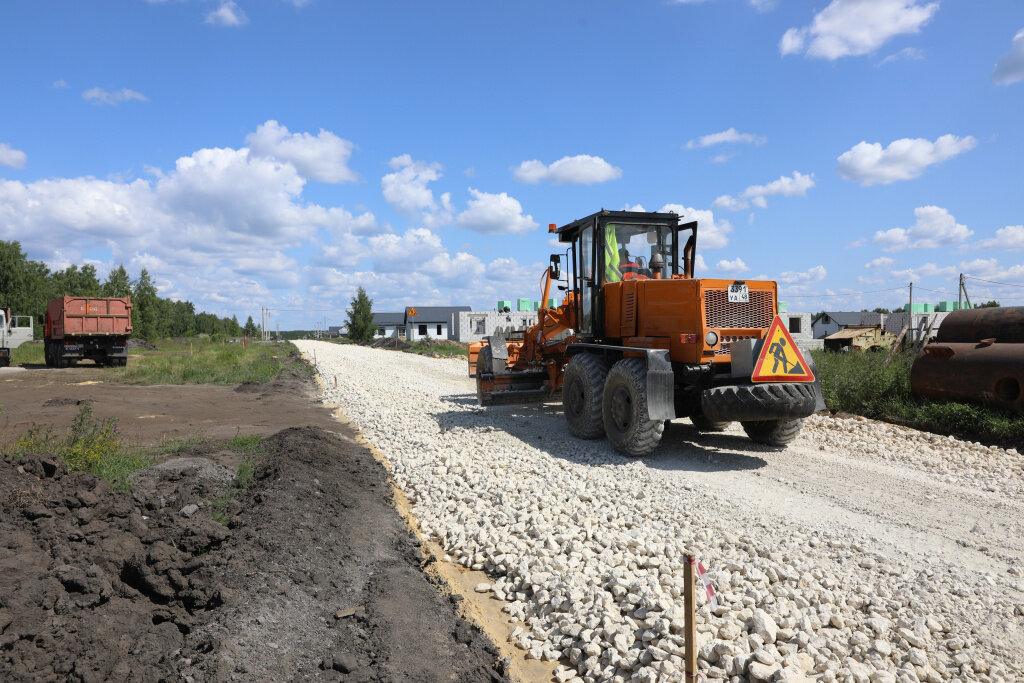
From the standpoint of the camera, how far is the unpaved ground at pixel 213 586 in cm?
326

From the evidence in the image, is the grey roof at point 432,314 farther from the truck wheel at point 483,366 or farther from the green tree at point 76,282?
the truck wheel at point 483,366

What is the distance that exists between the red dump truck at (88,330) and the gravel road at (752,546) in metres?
22.2

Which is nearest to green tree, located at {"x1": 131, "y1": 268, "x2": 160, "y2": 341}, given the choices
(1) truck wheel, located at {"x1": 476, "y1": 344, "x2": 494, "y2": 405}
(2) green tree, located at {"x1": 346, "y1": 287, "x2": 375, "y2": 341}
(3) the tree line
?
(3) the tree line

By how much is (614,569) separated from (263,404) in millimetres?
11160

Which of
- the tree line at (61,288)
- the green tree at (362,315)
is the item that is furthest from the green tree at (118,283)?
the green tree at (362,315)

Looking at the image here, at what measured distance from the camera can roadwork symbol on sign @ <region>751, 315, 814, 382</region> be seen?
7305 mm

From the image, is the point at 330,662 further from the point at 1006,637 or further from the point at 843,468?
the point at 843,468

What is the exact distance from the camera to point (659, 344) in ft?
26.7

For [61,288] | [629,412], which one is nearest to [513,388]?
[629,412]

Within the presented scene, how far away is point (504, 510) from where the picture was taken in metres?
6.04

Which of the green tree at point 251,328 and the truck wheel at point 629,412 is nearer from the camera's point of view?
the truck wheel at point 629,412

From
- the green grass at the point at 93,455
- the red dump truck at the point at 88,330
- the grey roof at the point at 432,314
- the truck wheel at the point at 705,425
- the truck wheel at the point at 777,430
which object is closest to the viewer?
the green grass at the point at 93,455

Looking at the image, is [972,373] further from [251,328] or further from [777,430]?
[251,328]

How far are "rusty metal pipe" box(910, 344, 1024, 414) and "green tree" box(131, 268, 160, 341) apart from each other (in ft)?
195
